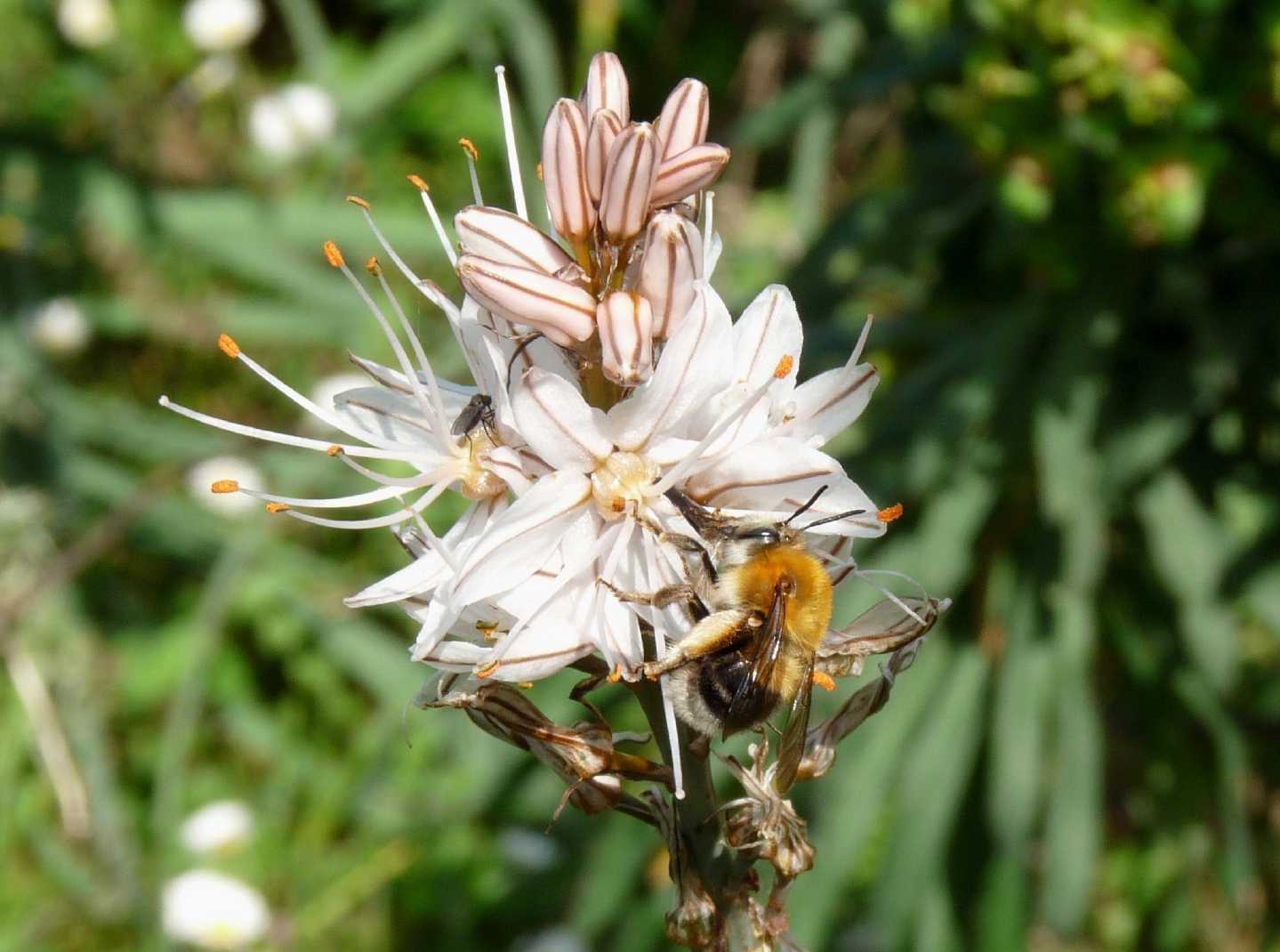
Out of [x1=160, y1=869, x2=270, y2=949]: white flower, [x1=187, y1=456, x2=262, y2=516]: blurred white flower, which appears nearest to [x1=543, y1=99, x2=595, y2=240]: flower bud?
[x1=160, y1=869, x2=270, y2=949]: white flower

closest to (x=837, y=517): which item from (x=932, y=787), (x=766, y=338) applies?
(x=766, y=338)

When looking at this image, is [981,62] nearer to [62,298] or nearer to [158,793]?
[158,793]

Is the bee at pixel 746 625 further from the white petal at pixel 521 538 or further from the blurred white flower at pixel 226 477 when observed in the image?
the blurred white flower at pixel 226 477

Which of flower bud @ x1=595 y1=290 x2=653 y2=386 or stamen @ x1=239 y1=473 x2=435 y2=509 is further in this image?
stamen @ x1=239 y1=473 x2=435 y2=509

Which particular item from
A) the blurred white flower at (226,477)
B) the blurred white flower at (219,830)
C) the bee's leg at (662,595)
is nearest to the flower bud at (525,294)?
the bee's leg at (662,595)

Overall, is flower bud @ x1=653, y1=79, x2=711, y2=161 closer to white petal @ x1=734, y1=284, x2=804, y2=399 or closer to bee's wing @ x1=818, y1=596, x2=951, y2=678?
white petal @ x1=734, y1=284, x2=804, y2=399

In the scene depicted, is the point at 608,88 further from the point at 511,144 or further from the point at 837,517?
the point at 837,517

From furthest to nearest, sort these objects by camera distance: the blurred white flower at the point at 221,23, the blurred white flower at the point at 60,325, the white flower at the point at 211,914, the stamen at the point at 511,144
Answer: the blurred white flower at the point at 221,23 < the blurred white flower at the point at 60,325 < the white flower at the point at 211,914 < the stamen at the point at 511,144

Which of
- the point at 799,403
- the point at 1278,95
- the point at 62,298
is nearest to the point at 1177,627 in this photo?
the point at 1278,95
